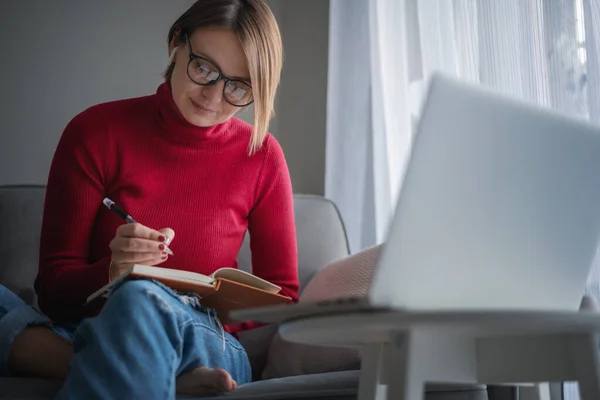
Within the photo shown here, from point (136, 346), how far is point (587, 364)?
0.58 m

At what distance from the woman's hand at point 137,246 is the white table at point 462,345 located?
34 cm

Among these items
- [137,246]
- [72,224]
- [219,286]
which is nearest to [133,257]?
[137,246]

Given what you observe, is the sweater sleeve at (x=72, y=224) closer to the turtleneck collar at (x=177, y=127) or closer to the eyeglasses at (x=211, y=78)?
the turtleneck collar at (x=177, y=127)

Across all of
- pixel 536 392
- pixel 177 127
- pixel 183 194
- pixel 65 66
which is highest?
pixel 65 66

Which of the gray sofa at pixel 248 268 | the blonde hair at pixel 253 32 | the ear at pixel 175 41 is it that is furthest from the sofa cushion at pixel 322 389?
the ear at pixel 175 41

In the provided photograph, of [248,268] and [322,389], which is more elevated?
[248,268]

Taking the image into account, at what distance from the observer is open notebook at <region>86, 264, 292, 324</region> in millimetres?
1071

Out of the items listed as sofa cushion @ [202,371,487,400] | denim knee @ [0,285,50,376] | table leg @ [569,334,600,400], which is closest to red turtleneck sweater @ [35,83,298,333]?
denim knee @ [0,285,50,376]

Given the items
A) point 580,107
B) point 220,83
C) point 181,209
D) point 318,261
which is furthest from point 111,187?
point 580,107

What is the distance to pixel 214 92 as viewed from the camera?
1.40 meters

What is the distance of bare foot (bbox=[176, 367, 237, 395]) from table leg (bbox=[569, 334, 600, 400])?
518 mm

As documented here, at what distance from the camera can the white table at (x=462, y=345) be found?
70 centimetres

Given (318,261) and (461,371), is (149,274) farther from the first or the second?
(318,261)

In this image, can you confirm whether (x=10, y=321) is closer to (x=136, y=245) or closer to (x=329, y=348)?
(x=136, y=245)
